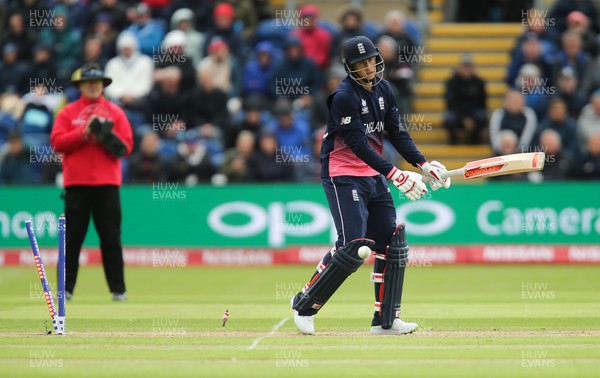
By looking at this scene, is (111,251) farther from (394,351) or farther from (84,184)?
(394,351)

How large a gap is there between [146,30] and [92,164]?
33.7 ft

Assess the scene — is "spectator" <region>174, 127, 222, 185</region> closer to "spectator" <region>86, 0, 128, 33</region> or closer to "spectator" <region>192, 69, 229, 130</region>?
"spectator" <region>192, 69, 229, 130</region>

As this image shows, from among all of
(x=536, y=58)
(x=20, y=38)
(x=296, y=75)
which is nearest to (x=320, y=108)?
(x=296, y=75)

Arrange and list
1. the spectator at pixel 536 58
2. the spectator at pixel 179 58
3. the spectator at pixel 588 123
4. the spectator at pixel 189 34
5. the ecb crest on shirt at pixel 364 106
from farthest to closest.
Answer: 1. the spectator at pixel 189 34
2. the spectator at pixel 179 58
3. the spectator at pixel 536 58
4. the spectator at pixel 588 123
5. the ecb crest on shirt at pixel 364 106

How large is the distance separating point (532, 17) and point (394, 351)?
50.3ft

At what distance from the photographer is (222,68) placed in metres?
24.2

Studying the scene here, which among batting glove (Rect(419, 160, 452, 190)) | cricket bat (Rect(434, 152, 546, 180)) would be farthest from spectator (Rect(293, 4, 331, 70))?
batting glove (Rect(419, 160, 452, 190))

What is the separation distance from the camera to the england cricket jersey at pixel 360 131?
1124cm

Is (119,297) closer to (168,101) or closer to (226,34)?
(168,101)

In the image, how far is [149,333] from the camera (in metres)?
11.8

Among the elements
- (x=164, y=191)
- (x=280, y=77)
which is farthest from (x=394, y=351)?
(x=280, y=77)

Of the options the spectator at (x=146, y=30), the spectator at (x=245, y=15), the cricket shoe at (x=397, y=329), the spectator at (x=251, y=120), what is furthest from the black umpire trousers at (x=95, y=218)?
the spectator at (x=245, y=15)

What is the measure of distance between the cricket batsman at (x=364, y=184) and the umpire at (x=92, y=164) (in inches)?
167

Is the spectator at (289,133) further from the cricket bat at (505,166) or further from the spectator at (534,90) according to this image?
the cricket bat at (505,166)
